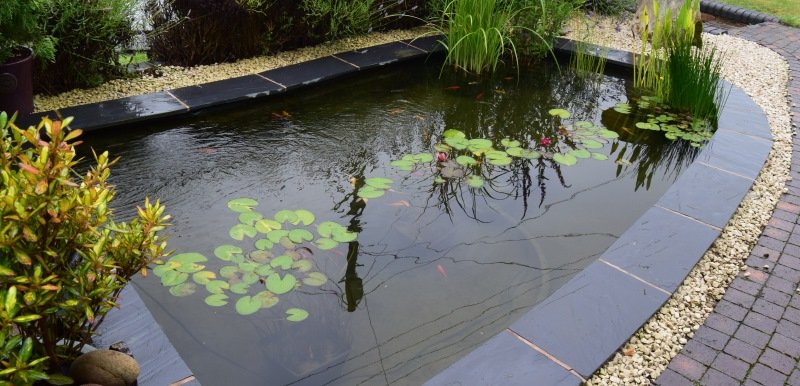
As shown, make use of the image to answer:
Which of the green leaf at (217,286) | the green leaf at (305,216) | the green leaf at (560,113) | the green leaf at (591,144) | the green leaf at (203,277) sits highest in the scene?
the green leaf at (560,113)

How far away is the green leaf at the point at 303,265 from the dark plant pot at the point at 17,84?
189 cm

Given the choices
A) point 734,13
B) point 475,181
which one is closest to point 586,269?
point 475,181

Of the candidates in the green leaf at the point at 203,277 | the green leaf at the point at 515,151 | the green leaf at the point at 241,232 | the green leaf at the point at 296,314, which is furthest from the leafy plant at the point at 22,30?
the green leaf at the point at 515,151

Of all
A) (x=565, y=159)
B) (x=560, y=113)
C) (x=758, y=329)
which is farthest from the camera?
(x=560, y=113)

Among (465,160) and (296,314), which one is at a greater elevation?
(465,160)

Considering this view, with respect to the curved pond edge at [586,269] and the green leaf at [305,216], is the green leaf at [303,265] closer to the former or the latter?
the green leaf at [305,216]

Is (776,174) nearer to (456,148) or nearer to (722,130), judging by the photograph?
(722,130)

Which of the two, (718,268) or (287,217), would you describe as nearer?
(718,268)

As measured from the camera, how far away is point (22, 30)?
11.6 feet

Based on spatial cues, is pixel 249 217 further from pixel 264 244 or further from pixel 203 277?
pixel 203 277

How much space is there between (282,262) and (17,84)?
1866 mm

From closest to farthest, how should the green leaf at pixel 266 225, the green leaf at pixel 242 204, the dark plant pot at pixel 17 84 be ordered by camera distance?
the green leaf at pixel 266 225, the green leaf at pixel 242 204, the dark plant pot at pixel 17 84

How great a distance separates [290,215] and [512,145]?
149cm

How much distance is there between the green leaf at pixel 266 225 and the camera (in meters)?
3.03
